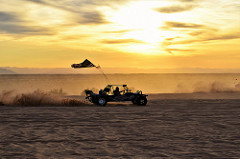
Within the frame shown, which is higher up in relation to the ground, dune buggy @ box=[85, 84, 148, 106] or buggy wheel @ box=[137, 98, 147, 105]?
dune buggy @ box=[85, 84, 148, 106]

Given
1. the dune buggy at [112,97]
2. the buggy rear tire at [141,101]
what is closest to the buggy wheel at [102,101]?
the dune buggy at [112,97]

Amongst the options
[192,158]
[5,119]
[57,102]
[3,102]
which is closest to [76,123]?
[5,119]

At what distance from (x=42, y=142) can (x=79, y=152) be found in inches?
76.0

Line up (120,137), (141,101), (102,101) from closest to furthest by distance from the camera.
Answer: (120,137), (102,101), (141,101)

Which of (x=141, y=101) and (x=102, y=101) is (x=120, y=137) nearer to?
(x=102, y=101)

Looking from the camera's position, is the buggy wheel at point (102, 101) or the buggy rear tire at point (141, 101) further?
the buggy rear tire at point (141, 101)

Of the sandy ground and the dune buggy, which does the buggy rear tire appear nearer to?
the dune buggy

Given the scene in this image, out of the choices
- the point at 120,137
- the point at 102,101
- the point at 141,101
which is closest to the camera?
the point at 120,137

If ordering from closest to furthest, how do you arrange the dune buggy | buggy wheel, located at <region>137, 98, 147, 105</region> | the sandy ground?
the sandy ground
the dune buggy
buggy wheel, located at <region>137, 98, 147, 105</region>

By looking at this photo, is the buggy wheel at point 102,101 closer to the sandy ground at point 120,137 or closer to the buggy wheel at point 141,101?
the buggy wheel at point 141,101

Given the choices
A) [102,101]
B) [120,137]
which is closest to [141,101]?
[102,101]

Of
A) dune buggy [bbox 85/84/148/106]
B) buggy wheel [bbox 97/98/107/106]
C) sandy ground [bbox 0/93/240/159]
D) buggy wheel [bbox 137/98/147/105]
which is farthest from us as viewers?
buggy wheel [bbox 137/98/147/105]

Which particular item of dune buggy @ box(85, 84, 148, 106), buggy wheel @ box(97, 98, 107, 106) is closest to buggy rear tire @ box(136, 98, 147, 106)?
dune buggy @ box(85, 84, 148, 106)

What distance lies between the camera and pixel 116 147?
9.40 meters
